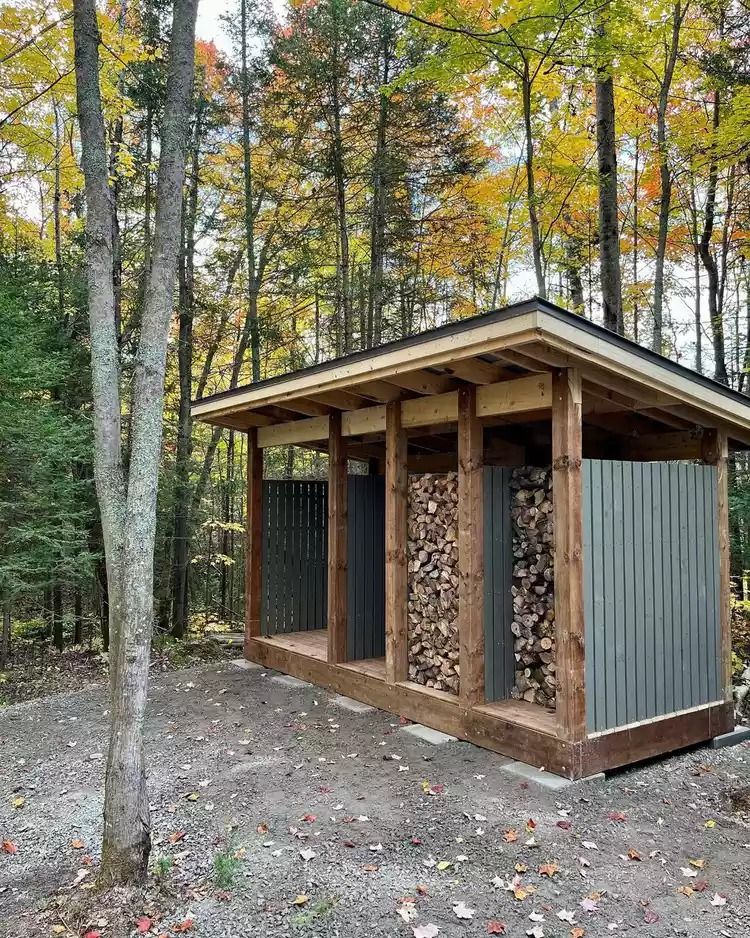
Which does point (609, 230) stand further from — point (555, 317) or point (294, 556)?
point (294, 556)

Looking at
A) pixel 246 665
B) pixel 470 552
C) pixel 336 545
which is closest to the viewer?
pixel 470 552

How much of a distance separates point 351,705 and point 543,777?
6.19 ft

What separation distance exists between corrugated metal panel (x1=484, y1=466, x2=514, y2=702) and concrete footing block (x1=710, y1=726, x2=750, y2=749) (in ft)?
4.71

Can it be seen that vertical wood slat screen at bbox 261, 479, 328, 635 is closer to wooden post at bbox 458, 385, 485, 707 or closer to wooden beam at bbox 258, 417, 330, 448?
wooden beam at bbox 258, 417, 330, 448

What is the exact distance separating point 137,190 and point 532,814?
28.6 ft

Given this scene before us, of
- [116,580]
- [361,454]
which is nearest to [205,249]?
[361,454]

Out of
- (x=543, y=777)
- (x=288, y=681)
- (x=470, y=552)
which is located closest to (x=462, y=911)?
(x=543, y=777)

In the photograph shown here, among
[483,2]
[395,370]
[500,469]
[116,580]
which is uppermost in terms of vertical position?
[483,2]

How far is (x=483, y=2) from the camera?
7.54m

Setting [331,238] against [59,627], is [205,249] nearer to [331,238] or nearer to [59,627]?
[331,238]

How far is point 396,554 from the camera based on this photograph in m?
4.85

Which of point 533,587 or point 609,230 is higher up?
point 609,230

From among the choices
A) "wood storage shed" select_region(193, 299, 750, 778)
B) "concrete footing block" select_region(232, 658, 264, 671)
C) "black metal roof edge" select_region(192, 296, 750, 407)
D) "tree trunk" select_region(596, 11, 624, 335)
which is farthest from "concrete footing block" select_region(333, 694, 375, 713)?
"tree trunk" select_region(596, 11, 624, 335)

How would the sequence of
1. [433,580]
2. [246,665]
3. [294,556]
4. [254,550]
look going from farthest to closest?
[294,556] < [254,550] < [246,665] < [433,580]
